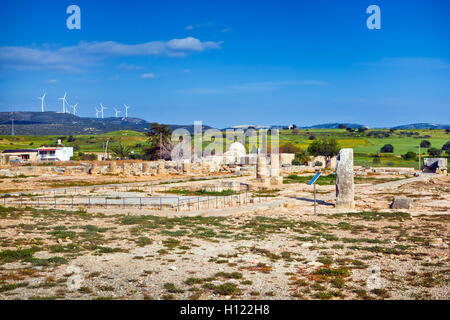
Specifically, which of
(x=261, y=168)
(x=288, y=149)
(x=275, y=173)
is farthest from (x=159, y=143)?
(x=261, y=168)

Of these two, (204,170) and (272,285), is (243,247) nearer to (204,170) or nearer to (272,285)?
(272,285)

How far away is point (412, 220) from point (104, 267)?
43.3 ft

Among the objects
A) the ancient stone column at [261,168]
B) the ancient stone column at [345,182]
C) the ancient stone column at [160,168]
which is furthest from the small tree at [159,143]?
the ancient stone column at [345,182]

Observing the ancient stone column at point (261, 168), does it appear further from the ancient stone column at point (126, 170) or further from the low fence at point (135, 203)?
the ancient stone column at point (126, 170)

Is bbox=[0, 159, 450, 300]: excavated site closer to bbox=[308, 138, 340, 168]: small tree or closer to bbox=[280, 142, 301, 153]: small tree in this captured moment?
bbox=[308, 138, 340, 168]: small tree

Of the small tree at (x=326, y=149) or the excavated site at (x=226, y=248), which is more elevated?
the small tree at (x=326, y=149)

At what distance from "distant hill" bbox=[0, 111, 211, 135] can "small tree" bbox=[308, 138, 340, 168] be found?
71.5 meters

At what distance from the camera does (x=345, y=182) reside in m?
20.7

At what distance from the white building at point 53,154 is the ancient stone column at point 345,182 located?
5141 centimetres

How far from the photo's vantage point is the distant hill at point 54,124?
124 metres

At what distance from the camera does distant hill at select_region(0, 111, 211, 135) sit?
407ft

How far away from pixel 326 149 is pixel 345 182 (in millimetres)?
41780

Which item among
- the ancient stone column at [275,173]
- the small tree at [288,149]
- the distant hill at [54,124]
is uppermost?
the distant hill at [54,124]

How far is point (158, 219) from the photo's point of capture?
16703 millimetres
